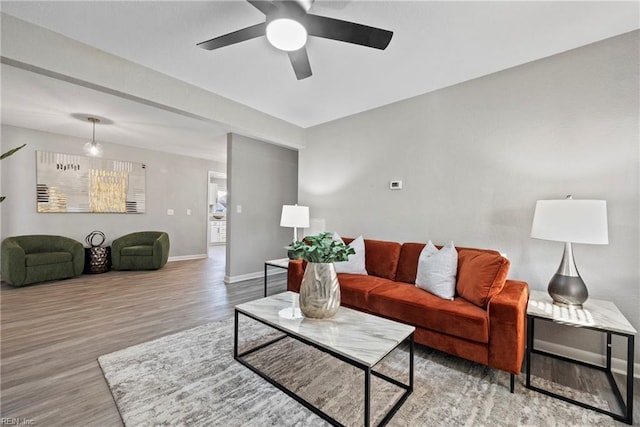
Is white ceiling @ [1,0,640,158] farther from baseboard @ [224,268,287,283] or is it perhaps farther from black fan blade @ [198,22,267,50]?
baseboard @ [224,268,287,283]

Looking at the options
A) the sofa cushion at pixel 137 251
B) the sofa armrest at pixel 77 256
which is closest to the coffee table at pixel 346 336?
the sofa cushion at pixel 137 251

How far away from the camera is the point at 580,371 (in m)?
1.99

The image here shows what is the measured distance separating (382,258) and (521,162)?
1.63 meters

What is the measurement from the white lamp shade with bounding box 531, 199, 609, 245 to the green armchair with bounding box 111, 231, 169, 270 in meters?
5.66

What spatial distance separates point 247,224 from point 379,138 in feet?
8.51

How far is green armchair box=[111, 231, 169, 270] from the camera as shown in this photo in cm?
484

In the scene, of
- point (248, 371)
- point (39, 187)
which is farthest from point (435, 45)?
point (39, 187)

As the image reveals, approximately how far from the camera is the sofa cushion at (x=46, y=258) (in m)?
3.78

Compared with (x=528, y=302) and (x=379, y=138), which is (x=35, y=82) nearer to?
(x=379, y=138)

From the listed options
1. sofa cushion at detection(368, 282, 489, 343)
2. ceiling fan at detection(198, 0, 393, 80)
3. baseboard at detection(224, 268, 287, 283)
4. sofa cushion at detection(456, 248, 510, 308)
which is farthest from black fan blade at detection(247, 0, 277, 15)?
baseboard at detection(224, 268, 287, 283)

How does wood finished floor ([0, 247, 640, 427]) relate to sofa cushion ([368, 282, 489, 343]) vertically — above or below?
below

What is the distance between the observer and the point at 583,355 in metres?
2.09

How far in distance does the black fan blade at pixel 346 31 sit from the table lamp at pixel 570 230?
163cm

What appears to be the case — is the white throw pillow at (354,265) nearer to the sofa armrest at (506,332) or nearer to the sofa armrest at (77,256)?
the sofa armrest at (506,332)
